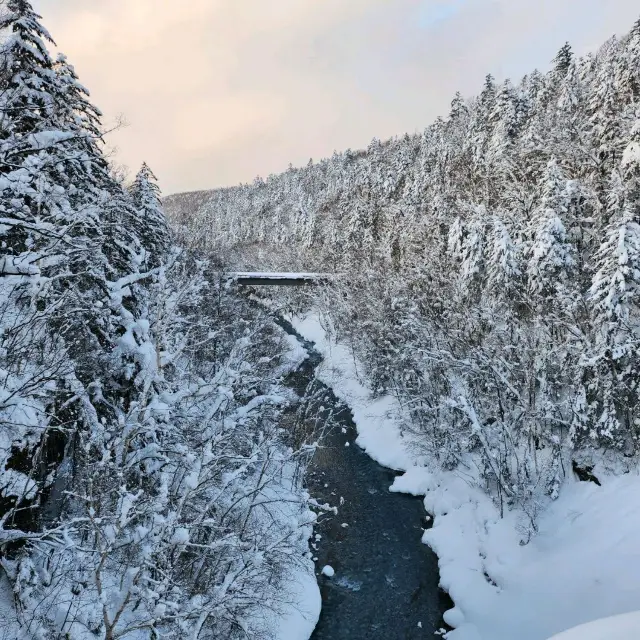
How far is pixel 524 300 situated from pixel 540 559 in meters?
12.0

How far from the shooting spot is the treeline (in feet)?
25.2

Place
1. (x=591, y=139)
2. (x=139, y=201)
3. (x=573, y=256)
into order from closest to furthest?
(x=573, y=256) < (x=591, y=139) < (x=139, y=201)

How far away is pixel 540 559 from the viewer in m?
13.8

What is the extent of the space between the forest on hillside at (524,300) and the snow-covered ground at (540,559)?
2.63ft

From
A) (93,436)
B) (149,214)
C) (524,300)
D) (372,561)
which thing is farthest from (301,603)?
(149,214)

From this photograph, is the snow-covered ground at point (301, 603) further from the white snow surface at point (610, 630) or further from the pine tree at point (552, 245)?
the pine tree at point (552, 245)

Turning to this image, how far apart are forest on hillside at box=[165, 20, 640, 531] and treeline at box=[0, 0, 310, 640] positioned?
8.93 m

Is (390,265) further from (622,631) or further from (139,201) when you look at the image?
(622,631)

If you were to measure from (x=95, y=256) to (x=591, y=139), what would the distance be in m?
25.9

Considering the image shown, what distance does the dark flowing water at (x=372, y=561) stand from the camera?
44.7 ft

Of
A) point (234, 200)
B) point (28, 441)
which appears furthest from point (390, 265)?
point (234, 200)

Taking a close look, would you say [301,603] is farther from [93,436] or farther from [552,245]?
[552,245]

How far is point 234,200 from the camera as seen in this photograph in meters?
160

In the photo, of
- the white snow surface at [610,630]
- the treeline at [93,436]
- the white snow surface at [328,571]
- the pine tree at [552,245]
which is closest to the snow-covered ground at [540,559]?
the white snow surface at [328,571]
